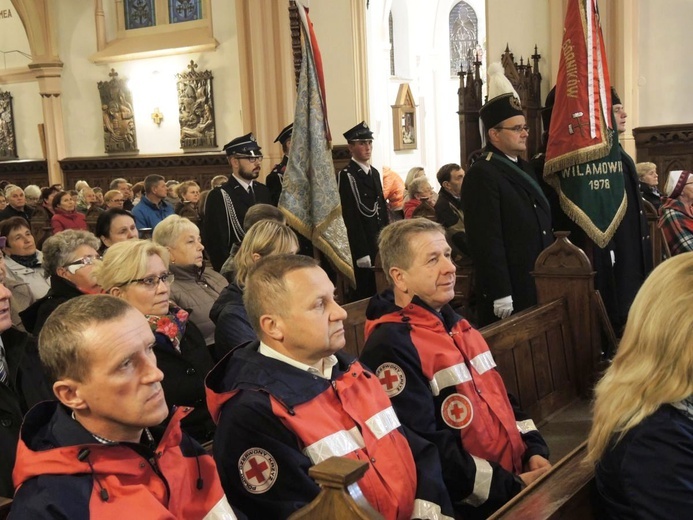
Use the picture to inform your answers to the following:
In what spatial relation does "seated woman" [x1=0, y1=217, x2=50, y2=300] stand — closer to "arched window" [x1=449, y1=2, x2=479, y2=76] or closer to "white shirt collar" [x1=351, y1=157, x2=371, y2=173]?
"white shirt collar" [x1=351, y1=157, x2=371, y2=173]

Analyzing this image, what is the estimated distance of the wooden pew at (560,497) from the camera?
180 centimetres

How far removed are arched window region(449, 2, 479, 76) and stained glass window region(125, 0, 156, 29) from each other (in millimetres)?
7407

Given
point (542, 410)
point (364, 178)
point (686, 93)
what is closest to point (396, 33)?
point (686, 93)

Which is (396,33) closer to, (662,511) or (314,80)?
(314,80)

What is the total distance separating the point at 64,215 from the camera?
28.3ft

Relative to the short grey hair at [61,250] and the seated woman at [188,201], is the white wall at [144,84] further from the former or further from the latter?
the short grey hair at [61,250]

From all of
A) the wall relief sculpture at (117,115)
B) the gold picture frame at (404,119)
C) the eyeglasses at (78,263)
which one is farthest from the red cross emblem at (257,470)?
the gold picture frame at (404,119)

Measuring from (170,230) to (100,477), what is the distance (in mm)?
2324

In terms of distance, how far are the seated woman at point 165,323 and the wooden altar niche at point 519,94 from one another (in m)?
6.12

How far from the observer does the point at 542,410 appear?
11.8 ft

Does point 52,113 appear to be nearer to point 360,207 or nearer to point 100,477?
point 360,207

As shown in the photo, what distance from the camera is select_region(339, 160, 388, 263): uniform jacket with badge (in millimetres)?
6770

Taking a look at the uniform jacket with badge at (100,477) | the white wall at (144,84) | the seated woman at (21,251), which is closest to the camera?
the uniform jacket with badge at (100,477)

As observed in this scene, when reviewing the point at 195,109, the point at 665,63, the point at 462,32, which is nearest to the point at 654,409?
the point at 665,63
